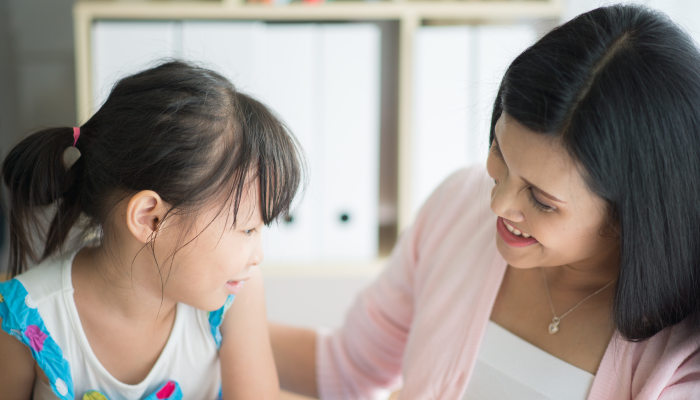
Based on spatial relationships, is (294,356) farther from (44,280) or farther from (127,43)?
(127,43)

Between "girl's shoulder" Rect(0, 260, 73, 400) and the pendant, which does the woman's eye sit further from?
"girl's shoulder" Rect(0, 260, 73, 400)

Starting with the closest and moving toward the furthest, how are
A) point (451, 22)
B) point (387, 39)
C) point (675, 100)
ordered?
1. point (675, 100)
2. point (451, 22)
3. point (387, 39)

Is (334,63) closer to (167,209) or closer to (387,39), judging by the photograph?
(387,39)

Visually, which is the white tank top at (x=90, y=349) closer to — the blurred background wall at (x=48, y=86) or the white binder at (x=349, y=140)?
the white binder at (x=349, y=140)

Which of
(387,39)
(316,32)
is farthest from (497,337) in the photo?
(387,39)

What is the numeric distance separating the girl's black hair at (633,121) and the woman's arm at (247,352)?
0.50 meters

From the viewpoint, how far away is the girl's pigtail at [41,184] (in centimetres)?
73

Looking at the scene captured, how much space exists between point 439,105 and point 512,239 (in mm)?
1231

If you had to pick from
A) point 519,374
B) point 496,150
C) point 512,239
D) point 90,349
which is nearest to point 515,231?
point 512,239

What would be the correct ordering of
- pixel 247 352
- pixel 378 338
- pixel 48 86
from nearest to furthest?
pixel 247 352, pixel 378 338, pixel 48 86

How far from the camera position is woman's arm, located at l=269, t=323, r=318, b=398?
1.04 m

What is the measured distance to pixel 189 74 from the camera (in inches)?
28.8

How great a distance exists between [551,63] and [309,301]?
1.65 m

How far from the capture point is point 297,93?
184 centimetres
